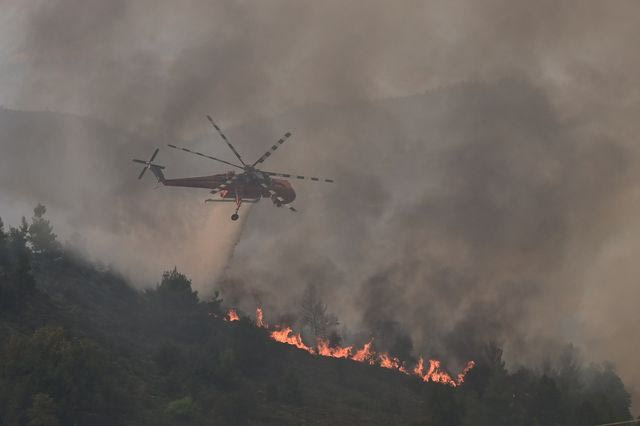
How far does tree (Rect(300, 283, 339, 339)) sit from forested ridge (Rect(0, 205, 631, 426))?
2188 cm

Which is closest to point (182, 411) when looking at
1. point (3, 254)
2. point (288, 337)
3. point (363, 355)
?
point (3, 254)

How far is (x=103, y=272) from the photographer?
109 metres

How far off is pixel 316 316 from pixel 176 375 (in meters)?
62.4

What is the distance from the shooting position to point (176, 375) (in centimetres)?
6906

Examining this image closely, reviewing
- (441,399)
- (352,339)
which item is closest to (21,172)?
(352,339)

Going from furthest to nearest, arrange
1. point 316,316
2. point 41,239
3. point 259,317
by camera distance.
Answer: point 316,316, point 259,317, point 41,239

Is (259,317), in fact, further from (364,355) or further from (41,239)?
(41,239)

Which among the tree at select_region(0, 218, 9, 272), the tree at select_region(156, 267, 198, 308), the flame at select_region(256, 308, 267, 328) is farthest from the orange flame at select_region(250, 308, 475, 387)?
the tree at select_region(0, 218, 9, 272)

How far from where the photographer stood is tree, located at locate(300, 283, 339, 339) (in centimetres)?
12544

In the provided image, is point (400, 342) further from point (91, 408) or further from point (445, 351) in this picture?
point (91, 408)

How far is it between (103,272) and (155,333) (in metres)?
26.2

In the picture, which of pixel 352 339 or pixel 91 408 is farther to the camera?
pixel 352 339

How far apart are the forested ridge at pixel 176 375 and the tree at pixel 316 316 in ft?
71.8

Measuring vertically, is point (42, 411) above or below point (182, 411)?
below
